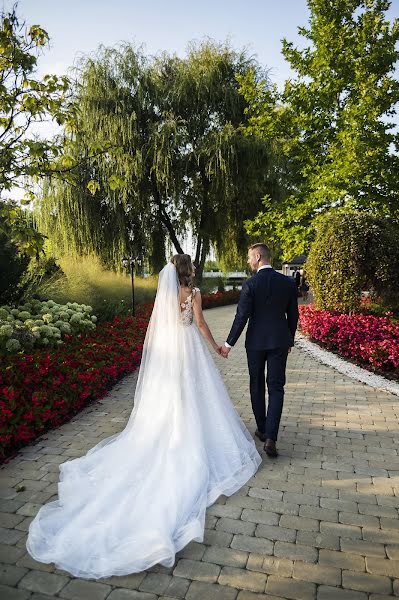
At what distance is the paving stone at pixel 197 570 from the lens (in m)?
2.36

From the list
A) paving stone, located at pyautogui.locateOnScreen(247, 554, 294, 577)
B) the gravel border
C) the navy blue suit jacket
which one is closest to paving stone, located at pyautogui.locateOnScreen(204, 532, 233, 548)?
paving stone, located at pyautogui.locateOnScreen(247, 554, 294, 577)

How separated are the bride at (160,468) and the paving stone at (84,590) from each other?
49mm

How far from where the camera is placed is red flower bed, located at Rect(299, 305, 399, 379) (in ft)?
22.6

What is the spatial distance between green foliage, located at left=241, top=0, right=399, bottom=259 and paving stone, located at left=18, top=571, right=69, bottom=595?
9.94 m

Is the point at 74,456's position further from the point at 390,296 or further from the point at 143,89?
the point at 143,89

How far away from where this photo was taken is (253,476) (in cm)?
351

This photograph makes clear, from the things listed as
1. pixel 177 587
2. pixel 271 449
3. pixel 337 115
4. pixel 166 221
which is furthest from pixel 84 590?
pixel 166 221

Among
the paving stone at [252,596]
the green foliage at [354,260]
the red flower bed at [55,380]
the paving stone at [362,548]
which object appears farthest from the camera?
the green foliage at [354,260]

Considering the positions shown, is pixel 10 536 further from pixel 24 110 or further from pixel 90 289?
pixel 90 289

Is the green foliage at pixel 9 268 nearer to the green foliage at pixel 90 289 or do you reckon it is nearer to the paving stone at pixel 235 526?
the green foliage at pixel 90 289

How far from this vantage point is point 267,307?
13.0ft

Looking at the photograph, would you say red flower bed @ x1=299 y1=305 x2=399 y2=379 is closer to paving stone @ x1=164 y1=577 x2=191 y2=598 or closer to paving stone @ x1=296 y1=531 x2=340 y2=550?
paving stone @ x1=296 y1=531 x2=340 y2=550

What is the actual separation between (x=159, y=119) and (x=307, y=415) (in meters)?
14.8

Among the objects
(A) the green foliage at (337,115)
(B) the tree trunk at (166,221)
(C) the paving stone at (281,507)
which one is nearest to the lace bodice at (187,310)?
(C) the paving stone at (281,507)
